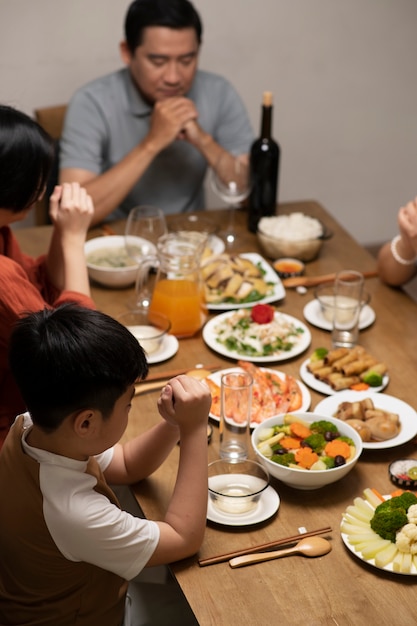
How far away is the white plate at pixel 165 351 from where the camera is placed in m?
Answer: 2.09

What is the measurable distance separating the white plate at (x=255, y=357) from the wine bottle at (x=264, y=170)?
0.62 meters

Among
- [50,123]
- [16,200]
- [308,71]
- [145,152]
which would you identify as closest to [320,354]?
[16,200]

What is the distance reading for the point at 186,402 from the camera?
1482mm

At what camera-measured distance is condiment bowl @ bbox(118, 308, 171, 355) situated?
2098mm

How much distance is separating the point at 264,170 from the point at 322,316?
0.65 meters

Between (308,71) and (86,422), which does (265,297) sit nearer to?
(86,422)

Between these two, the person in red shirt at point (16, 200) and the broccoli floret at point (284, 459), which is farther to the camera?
the person in red shirt at point (16, 200)

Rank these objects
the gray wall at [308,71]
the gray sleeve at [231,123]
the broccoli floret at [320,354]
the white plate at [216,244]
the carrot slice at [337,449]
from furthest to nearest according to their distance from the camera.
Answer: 1. the gray wall at [308,71]
2. the gray sleeve at [231,123]
3. the white plate at [216,244]
4. the broccoli floret at [320,354]
5. the carrot slice at [337,449]

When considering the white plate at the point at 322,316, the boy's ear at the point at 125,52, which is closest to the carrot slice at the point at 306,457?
the white plate at the point at 322,316

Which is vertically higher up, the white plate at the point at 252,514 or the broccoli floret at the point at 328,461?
the broccoli floret at the point at 328,461

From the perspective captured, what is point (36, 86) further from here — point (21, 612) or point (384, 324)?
point (21, 612)

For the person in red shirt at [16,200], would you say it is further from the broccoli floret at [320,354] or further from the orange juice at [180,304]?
the broccoli floret at [320,354]

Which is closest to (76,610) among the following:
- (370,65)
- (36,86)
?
(36,86)

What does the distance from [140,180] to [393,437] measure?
70.3 inches
